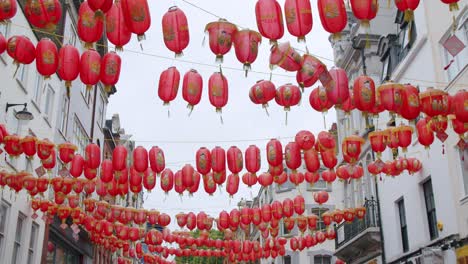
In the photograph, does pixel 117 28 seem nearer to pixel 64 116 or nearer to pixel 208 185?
pixel 208 185

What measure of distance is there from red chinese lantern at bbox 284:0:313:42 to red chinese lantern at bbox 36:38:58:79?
186 inches

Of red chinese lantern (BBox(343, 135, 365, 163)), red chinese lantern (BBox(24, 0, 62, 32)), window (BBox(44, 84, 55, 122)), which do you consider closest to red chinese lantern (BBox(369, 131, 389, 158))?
red chinese lantern (BBox(343, 135, 365, 163))

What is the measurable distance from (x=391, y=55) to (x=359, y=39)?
362 centimetres

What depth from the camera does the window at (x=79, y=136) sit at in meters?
29.0

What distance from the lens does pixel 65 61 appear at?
10820 mm

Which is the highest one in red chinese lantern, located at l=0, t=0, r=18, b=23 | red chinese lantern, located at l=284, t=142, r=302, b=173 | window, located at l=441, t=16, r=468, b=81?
window, located at l=441, t=16, r=468, b=81

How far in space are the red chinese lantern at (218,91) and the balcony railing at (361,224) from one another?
1521cm

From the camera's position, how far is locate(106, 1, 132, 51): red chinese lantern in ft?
32.6

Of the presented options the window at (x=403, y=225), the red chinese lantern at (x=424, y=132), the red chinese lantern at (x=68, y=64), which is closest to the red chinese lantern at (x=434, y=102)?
the red chinese lantern at (x=424, y=132)

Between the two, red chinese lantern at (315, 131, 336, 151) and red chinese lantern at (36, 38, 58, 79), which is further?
red chinese lantern at (315, 131, 336, 151)

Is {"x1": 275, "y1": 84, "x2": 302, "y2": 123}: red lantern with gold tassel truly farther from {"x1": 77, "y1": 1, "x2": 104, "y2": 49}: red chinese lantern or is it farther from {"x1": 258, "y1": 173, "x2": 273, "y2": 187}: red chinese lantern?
{"x1": 258, "y1": 173, "x2": 273, "y2": 187}: red chinese lantern

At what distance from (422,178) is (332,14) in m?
12.8

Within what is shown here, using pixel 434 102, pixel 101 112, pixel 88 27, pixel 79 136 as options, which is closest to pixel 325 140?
pixel 434 102

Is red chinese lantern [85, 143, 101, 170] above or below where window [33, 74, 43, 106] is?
below
